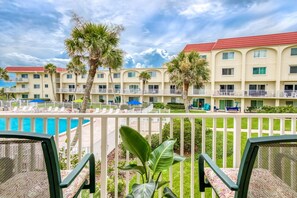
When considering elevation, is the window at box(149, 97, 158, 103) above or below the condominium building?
below

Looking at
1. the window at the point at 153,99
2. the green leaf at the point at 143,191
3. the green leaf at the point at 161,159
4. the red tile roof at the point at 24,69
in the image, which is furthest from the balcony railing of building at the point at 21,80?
the green leaf at the point at 143,191

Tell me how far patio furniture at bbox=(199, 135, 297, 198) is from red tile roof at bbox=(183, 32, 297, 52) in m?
19.9

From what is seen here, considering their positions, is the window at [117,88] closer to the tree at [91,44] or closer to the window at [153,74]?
the window at [153,74]

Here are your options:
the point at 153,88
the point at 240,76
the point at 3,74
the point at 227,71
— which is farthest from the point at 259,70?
the point at 3,74

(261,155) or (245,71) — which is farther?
(245,71)

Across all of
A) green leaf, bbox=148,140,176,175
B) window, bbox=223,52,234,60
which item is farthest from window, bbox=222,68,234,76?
green leaf, bbox=148,140,176,175

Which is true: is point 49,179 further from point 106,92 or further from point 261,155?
point 106,92

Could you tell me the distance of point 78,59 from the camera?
11.1 m

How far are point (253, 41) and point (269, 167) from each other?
2083 centimetres

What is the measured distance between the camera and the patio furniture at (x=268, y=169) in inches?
38.7

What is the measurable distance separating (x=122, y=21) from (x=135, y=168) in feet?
36.6

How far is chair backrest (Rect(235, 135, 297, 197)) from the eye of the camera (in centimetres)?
98

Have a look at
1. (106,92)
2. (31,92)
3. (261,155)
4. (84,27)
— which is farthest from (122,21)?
(31,92)

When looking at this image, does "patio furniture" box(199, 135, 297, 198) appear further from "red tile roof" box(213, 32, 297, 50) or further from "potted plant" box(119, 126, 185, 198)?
"red tile roof" box(213, 32, 297, 50)
